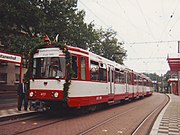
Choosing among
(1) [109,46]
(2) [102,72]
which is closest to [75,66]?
(2) [102,72]

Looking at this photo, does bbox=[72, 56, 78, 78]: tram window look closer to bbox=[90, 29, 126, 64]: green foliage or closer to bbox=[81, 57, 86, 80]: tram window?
bbox=[81, 57, 86, 80]: tram window

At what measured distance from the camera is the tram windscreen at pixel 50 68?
10789 mm

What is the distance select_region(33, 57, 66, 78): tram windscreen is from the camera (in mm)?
10789

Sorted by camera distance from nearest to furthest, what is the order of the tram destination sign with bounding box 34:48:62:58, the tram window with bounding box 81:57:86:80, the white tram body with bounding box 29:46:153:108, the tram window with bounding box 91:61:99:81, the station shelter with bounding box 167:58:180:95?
1. the white tram body with bounding box 29:46:153:108
2. the tram destination sign with bounding box 34:48:62:58
3. the tram window with bounding box 81:57:86:80
4. the tram window with bounding box 91:61:99:81
5. the station shelter with bounding box 167:58:180:95

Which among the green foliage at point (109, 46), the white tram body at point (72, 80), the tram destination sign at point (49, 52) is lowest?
the white tram body at point (72, 80)

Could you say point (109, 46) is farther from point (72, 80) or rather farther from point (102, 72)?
point (72, 80)

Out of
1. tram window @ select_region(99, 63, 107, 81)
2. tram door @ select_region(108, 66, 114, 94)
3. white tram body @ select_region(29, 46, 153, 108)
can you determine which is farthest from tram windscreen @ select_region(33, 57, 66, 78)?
tram door @ select_region(108, 66, 114, 94)

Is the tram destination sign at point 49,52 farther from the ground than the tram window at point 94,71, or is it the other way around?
the tram destination sign at point 49,52

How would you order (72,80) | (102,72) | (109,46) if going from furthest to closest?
(109,46) < (102,72) < (72,80)

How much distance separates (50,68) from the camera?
10977 millimetres

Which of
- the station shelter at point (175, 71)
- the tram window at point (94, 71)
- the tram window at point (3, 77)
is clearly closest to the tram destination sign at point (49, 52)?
the tram window at point (94, 71)

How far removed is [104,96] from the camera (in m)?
14.5

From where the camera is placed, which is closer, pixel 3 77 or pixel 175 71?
pixel 3 77

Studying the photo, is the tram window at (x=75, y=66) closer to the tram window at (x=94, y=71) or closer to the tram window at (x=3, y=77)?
the tram window at (x=94, y=71)
